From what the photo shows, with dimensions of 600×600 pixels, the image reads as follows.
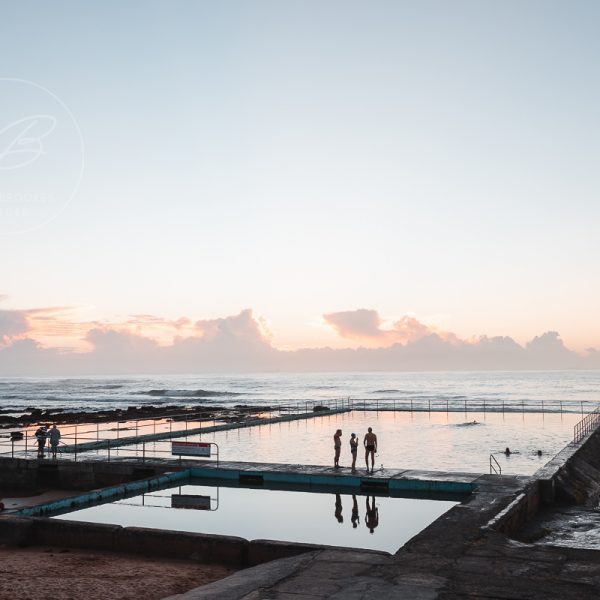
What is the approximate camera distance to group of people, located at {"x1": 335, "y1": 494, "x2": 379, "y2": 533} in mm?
14703

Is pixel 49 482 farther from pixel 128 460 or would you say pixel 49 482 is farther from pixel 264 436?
pixel 264 436

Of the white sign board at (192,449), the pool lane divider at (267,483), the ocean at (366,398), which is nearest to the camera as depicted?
the pool lane divider at (267,483)

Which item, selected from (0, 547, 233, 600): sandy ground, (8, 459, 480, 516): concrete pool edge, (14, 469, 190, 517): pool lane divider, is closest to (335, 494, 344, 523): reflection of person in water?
(8, 459, 480, 516): concrete pool edge

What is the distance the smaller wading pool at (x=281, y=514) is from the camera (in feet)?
45.8

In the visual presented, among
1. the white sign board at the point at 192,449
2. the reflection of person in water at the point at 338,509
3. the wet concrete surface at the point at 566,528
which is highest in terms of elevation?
the white sign board at the point at 192,449

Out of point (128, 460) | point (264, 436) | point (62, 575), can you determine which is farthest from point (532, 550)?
point (264, 436)

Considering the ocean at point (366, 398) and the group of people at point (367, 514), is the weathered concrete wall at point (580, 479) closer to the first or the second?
the group of people at point (367, 514)

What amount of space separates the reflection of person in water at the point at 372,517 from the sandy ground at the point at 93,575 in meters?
3.99

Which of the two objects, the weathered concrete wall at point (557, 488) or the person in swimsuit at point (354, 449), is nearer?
the weathered concrete wall at point (557, 488)

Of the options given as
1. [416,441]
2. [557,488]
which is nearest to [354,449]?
[557,488]

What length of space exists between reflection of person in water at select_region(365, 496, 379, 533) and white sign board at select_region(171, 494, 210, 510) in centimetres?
392

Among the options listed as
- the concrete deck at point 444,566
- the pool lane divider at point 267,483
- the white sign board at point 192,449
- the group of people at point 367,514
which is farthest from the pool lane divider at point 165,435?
the concrete deck at point 444,566

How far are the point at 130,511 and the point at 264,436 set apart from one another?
17.5 meters

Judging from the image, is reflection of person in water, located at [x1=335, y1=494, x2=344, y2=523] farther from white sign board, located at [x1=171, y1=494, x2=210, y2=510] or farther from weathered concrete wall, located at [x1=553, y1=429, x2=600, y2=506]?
weathered concrete wall, located at [x1=553, y1=429, x2=600, y2=506]
